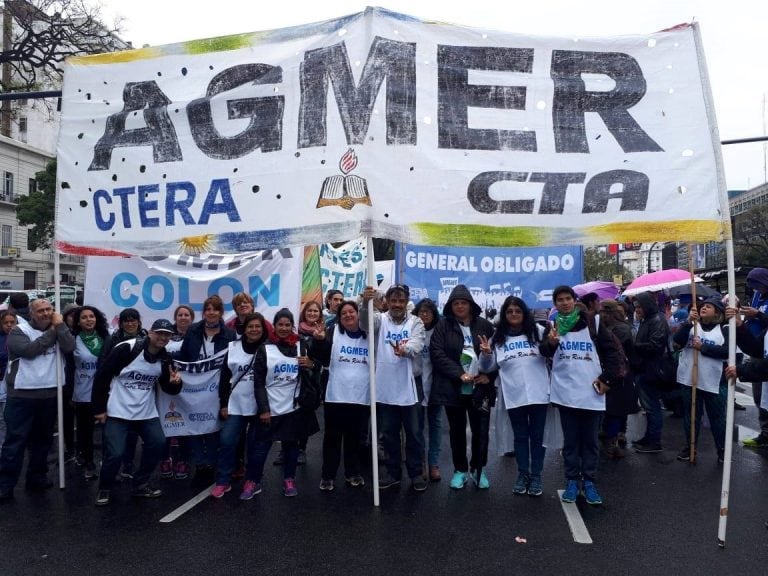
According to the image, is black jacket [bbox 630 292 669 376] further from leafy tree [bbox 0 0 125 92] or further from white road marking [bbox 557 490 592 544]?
leafy tree [bbox 0 0 125 92]

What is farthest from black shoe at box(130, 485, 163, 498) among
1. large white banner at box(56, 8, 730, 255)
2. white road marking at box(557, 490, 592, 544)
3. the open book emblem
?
white road marking at box(557, 490, 592, 544)

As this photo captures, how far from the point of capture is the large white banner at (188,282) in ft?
27.5

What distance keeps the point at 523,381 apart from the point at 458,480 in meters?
1.09

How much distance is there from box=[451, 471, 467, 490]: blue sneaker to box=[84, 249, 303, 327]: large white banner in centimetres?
372

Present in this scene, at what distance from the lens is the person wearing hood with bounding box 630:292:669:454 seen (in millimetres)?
7172

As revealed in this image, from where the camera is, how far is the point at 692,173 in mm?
5008

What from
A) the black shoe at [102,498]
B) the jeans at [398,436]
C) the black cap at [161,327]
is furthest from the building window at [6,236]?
the jeans at [398,436]

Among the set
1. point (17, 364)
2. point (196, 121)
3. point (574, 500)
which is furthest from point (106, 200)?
point (574, 500)

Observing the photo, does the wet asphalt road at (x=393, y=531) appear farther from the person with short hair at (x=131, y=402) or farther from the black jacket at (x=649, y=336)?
the black jacket at (x=649, y=336)

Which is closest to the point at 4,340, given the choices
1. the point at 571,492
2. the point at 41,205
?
the point at 571,492

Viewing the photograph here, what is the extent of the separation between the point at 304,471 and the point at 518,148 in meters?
3.73

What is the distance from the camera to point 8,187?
47375mm

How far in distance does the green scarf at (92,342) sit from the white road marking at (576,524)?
178 inches

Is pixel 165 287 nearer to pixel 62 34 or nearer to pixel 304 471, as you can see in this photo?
pixel 304 471
